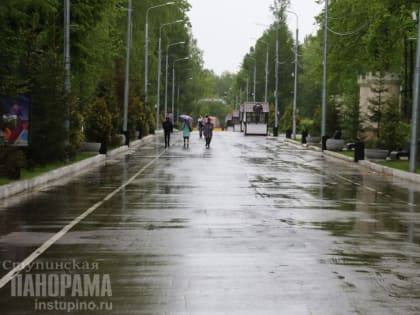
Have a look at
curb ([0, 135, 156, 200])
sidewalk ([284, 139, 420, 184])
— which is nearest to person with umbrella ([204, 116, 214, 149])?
sidewalk ([284, 139, 420, 184])

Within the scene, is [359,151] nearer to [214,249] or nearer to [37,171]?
[37,171]

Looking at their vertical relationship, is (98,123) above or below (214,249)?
above

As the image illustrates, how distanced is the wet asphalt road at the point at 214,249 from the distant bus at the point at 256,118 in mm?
64717

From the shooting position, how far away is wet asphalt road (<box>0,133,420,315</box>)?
9344 mm

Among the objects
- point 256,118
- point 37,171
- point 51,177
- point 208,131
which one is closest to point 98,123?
point 208,131

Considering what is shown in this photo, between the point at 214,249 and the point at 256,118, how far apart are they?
7990 centimetres

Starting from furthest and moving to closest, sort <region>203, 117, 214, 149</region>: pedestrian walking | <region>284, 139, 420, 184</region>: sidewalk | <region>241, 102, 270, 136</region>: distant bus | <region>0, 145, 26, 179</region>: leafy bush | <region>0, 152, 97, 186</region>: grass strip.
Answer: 1. <region>241, 102, 270, 136</region>: distant bus
2. <region>203, 117, 214, 149</region>: pedestrian walking
3. <region>284, 139, 420, 184</region>: sidewalk
4. <region>0, 145, 26, 179</region>: leafy bush
5. <region>0, 152, 97, 186</region>: grass strip

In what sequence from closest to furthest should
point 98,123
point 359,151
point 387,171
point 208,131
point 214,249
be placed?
point 214,249 → point 387,171 → point 359,151 → point 98,123 → point 208,131

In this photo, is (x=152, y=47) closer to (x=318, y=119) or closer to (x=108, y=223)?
(x=318, y=119)

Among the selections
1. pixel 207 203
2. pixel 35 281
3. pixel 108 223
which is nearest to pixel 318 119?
pixel 207 203

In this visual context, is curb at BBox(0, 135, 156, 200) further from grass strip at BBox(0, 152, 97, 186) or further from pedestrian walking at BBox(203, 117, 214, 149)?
pedestrian walking at BBox(203, 117, 214, 149)

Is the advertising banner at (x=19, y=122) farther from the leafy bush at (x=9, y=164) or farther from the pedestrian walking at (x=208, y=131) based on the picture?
the pedestrian walking at (x=208, y=131)

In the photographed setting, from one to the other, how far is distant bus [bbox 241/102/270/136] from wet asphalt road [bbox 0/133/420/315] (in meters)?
64.7

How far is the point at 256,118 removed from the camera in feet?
304
